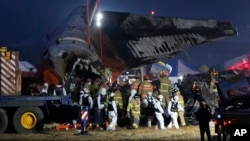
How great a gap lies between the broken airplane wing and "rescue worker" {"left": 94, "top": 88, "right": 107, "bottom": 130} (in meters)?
5.01

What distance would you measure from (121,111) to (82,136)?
4187 mm

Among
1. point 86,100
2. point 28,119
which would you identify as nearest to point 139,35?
point 86,100

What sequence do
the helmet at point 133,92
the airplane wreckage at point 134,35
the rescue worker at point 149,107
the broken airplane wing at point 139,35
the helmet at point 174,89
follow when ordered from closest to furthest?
the rescue worker at point 149,107
the helmet at point 174,89
the helmet at point 133,92
the airplane wreckage at point 134,35
the broken airplane wing at point 139,35

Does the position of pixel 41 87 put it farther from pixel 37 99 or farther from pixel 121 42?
pixel 121 42

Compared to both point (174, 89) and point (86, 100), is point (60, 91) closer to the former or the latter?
point (86, 100)

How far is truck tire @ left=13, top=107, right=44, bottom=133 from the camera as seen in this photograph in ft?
48.2

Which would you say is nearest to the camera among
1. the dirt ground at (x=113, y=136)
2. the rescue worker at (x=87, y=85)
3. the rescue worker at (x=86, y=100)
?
the dirt ground at (x=113, y=136)

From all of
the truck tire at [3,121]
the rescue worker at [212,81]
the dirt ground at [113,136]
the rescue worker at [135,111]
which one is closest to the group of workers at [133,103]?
the rescue worker at [135,111]

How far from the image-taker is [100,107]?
16922 mm

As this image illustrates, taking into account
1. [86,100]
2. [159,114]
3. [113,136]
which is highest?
[86,100]

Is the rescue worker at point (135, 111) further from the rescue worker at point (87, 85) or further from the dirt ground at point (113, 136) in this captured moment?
the rescue worker at point (87, 85)

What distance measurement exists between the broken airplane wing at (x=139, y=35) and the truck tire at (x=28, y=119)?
24.8 feet

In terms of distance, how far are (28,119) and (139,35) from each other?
1083 cm

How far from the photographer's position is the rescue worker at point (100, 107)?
16.8 meters
